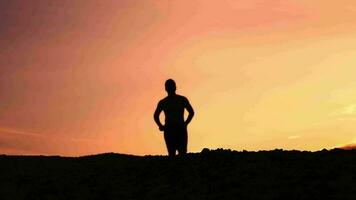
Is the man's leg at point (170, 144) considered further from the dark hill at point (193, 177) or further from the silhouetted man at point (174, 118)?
the dark hill at point (193, 177)

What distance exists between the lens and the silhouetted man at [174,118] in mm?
17562

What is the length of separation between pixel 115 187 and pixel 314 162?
5.11m

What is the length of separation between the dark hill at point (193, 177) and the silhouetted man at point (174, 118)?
0.48 meters

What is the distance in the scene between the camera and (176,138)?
1775cm

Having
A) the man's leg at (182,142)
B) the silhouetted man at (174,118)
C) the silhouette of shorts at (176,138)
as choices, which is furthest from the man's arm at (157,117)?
the man's leg at (182,142)

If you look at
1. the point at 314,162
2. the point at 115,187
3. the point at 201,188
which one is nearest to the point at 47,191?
the point at 115,187

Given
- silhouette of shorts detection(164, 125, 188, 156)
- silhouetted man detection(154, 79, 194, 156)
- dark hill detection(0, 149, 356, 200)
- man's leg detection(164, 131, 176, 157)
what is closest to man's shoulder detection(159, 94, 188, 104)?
silhouetted man detection(154, 79, 194, 156)

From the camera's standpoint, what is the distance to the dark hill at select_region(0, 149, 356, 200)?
47.0ft

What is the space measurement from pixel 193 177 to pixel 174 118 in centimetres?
242

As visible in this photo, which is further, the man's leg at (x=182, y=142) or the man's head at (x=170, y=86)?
the man's leg at (x=182, y=142)

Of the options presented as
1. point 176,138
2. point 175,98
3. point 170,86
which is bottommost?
point 176,138

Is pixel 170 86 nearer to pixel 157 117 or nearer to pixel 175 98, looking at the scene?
pixel 175 98

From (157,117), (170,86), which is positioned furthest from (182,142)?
(170,86)

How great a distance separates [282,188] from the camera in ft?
46.8
